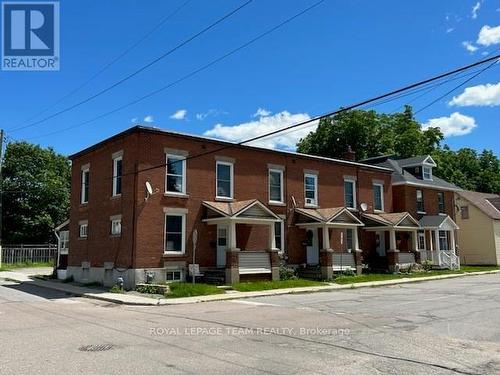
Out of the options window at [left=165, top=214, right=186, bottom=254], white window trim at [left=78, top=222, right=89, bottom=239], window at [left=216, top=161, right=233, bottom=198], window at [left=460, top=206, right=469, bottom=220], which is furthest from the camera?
window at [left=460, top=206, right=469, bottom=220]

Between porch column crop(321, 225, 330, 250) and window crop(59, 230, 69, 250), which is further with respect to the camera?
window crop(59, 230, 69, 250)

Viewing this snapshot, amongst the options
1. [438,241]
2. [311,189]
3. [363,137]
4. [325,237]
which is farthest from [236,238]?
[363,137]

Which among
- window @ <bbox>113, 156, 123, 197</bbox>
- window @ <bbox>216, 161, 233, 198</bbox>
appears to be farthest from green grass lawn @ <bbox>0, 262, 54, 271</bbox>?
window @ <bbox>216, 161, 233, 198</bbox>

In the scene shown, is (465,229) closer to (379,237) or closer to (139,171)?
(379,237)

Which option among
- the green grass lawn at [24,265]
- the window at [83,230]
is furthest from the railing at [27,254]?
the window at [83,230]

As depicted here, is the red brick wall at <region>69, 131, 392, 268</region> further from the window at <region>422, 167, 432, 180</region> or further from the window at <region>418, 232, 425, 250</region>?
the window at <region>422, 167, 432, 180</region>

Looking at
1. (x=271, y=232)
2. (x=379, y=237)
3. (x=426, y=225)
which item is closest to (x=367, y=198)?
(x=379, y=237)

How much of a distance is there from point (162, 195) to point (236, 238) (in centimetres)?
489

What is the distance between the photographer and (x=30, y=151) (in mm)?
58312

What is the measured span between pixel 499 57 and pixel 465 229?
133 ft

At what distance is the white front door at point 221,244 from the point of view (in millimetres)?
26859

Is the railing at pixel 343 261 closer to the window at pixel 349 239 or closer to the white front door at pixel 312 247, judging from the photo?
the white front door at pixel 312 247

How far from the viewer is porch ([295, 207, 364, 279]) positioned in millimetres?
29047

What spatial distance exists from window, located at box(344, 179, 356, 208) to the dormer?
8.74 meters
